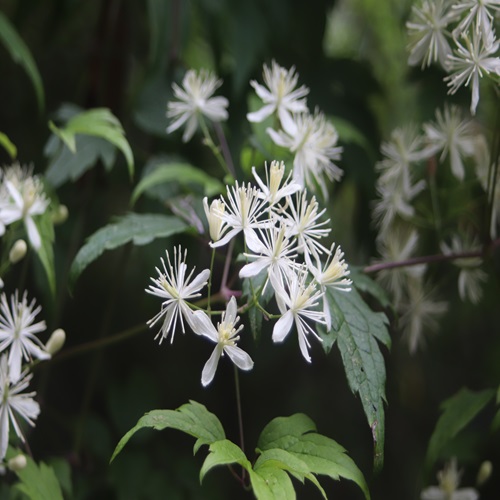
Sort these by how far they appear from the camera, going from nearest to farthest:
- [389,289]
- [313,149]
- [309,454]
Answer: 1. [309,454]
2. [313,149]
3. [389,289]

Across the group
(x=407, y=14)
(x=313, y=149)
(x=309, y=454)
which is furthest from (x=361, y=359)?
(x=407, y=14)

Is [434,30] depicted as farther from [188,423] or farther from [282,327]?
[188,423]

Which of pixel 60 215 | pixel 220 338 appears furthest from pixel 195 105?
pixel 220 338

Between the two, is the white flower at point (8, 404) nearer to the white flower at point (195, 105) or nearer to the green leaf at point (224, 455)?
the green leaf at point (224, 455)

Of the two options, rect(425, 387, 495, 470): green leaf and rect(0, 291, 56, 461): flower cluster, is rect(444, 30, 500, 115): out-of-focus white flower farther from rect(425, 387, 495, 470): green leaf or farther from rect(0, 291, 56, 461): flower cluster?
rect(0, 291, 56, 461): flower cluster

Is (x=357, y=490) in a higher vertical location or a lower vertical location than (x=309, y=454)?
lower

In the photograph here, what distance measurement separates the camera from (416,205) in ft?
3.78

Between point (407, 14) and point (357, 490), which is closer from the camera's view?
point (407, 14)

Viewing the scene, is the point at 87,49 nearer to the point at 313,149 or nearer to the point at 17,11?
the point at 17,11

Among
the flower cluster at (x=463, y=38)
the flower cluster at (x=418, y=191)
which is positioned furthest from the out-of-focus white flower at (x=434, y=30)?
the flower cluster at (x=418, y=191)

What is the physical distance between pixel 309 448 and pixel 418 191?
508 mm

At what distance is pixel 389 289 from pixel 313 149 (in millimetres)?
295

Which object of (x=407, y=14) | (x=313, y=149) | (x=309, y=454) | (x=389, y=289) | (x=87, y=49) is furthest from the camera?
(x=87, y=49)

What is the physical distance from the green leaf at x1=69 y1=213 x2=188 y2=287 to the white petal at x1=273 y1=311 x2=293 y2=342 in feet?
0.76
